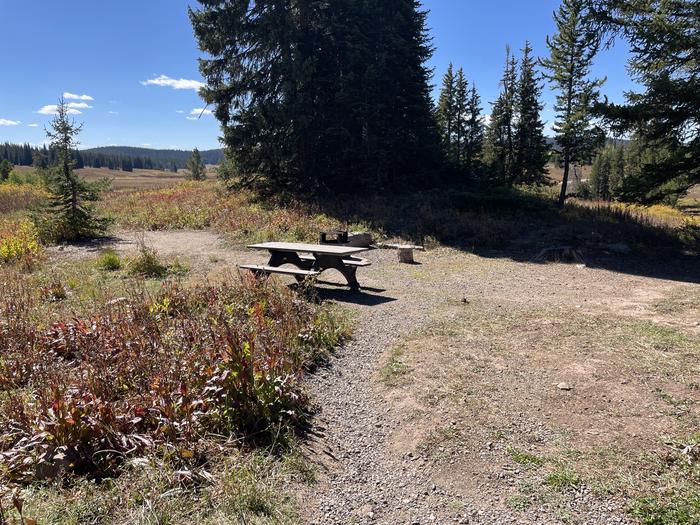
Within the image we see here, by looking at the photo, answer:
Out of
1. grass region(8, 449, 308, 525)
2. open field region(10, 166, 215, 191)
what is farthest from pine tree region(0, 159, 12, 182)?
grass region(8, 449, 308, 525)

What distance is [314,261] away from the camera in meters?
9.23

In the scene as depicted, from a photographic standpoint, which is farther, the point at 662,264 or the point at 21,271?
the point at 662,264

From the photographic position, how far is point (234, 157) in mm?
22125

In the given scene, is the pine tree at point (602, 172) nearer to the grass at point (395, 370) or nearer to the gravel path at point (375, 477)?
the grass at point (395, 370)

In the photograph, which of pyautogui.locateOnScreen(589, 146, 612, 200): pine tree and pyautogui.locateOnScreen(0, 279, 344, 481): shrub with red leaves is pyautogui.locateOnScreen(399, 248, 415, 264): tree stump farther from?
pyautogui.locateOnScreen(589, 146, 612, 200): pine tree

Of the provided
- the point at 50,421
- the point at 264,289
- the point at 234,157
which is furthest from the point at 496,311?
the point at 234,157

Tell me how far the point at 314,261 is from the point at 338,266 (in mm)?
694

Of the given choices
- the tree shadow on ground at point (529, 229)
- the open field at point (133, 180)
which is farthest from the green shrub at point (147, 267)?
the tree shadow on ground at point (529, 229)

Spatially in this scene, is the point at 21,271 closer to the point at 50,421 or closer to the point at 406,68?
the point at 50,421

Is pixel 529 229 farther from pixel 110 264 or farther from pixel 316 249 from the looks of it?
pixel 110 264

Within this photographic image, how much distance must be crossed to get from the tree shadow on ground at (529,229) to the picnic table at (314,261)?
5.89 metres

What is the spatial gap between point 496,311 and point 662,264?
7.28 meters

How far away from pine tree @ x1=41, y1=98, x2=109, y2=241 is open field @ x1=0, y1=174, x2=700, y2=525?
712cm

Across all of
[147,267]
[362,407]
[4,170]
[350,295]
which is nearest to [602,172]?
[350,295]
